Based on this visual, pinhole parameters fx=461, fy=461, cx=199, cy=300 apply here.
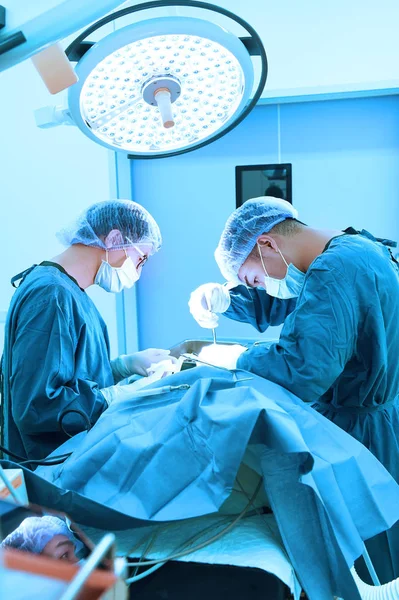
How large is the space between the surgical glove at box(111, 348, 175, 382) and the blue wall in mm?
820

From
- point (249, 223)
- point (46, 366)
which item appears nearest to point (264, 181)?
point (249, 223)

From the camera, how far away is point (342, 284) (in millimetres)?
1194

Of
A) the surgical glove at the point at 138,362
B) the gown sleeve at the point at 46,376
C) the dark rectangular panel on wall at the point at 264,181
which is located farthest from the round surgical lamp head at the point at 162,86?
the dark rectangular panel on wall at the point at 264,181

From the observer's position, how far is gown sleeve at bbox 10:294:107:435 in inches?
49.3

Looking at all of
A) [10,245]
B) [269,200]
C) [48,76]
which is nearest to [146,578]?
[48,76]

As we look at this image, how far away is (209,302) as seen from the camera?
1.96 m

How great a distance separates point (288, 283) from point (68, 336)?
72 cm

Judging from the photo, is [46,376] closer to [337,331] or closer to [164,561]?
[164,561]

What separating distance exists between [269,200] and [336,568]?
1124 millimetres

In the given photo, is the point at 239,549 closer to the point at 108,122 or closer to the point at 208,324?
the point at 108,122

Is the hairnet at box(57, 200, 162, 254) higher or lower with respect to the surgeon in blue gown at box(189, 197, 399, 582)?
higher

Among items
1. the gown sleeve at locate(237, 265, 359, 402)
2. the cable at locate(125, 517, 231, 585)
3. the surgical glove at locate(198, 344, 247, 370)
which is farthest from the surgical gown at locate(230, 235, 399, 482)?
the cable at locate(125, 517, 231, 585)

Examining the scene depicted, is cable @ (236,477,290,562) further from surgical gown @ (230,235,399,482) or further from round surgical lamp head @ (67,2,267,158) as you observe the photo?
round surgical lamp head @ (67,2,267,158)

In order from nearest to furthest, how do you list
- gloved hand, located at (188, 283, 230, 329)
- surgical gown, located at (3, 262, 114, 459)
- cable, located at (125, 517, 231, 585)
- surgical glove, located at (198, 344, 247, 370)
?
cable, located at (125, 517, 231, 585) < surgical gown, located at (3, 262, 114, 459) < surgical glove, located at (198, 344, 247, 370) < gloved hand, located at (188, 283, 230, 329)
